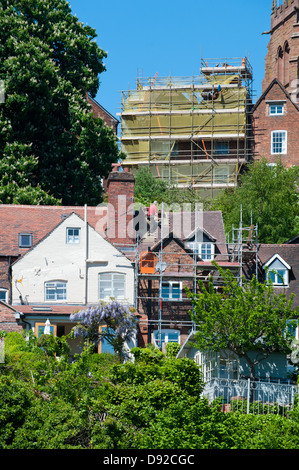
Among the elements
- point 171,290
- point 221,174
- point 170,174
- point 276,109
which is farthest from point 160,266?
point 276,109

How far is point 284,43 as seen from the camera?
7744 centimetres

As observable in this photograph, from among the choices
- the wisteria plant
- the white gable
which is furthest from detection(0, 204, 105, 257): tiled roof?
the white gable

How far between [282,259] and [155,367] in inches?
599

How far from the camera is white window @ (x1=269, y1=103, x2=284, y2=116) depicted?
2633 inches

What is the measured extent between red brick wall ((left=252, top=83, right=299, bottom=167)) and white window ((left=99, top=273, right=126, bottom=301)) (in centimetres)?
2882

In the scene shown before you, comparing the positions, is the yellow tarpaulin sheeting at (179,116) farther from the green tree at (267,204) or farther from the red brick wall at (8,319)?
the red brick wall at (8,319)

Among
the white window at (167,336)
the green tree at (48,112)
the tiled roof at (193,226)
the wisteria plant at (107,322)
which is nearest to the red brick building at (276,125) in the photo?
the green tree at (48,112)

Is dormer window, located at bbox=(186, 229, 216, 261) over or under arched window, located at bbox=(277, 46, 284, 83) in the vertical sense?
under

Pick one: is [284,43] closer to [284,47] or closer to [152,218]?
[284,47]

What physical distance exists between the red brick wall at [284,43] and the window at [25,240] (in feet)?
125

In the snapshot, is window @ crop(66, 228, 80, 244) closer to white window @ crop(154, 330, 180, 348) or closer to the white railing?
white window @ crop(154, 330, 180, 348)

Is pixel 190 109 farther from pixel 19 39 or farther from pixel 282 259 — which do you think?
pixel 282 259

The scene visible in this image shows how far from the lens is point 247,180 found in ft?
180
